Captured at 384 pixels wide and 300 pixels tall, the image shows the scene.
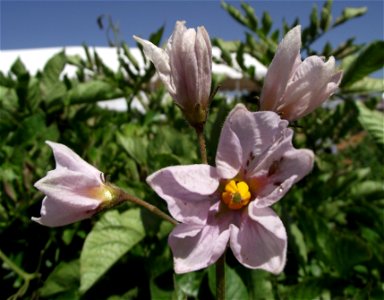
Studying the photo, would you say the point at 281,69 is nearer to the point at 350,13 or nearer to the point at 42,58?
the point at 350,13

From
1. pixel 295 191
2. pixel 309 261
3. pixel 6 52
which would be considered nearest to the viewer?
pixel 309 261

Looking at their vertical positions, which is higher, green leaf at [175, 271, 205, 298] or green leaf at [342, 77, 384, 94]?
green leaf at [342, 77, 384, 94]

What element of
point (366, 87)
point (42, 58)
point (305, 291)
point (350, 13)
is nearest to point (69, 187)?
point (305, 291)

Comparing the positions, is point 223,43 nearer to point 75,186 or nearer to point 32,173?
point 32,173

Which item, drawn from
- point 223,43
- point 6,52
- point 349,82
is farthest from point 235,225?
point 6,52

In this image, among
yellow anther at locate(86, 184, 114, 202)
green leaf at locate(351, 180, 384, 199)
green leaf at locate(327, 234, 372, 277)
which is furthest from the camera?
green leaf at locate(351, 180, 384, 199)

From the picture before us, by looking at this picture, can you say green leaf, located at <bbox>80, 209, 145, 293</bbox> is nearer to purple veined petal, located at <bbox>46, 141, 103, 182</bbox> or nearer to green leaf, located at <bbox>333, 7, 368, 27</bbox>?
purple veined petal, located at <bbox>46, 141, 103, 182</bbox>

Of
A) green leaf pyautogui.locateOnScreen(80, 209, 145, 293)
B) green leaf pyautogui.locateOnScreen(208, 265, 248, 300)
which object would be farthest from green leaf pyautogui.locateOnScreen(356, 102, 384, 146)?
green leaf pyautogui.locateOnScreen(80, 209, 145, 293)
